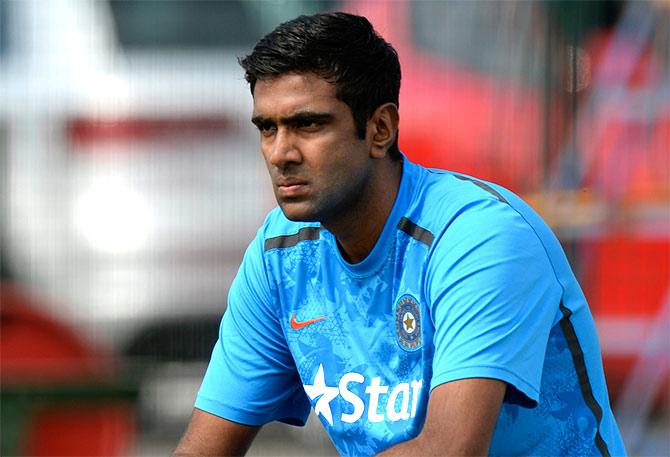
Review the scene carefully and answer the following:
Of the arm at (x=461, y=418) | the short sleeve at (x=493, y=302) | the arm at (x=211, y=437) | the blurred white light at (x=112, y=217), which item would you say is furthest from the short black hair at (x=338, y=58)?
the blurred white light at (x=112, y=217)

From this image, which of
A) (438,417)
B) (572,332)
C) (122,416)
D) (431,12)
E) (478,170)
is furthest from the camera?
(431,12)

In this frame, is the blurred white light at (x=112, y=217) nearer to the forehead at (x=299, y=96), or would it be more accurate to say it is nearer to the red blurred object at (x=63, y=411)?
the red blurred object at (x=63, y=411)

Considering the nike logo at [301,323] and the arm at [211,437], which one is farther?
the arm at [211,437]

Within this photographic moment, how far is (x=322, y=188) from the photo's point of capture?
2.81 metres

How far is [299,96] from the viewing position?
276 centimetres

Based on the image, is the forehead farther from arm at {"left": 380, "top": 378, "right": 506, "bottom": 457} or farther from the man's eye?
arm at {"left": 380, "top": 378, "right": 506, "bottom": 457}

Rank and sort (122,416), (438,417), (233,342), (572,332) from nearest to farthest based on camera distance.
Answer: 1. (438,417)
2. (572,332)
3. (233,342)
4. (122,416)

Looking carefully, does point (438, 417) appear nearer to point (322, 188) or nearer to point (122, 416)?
point (322, 188)

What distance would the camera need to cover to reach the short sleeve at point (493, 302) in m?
2.58

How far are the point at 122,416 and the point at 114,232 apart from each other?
1.82m

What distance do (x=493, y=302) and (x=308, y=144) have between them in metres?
0.50

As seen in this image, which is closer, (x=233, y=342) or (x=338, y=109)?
(x=338, y=109)

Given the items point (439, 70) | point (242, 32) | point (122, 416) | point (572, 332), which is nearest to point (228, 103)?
point (242, 32)

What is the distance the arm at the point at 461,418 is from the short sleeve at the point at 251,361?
0.60m
